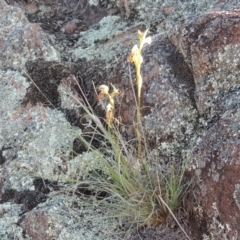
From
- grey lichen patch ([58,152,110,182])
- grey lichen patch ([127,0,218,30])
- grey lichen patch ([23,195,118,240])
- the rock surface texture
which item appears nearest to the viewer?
the rock surface texture

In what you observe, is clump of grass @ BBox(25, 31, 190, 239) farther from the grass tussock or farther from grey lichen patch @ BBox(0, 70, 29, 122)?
grey lichen patch @ BBox(0, 70, 29, 122)

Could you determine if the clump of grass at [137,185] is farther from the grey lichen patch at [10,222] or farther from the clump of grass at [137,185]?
the grey lichen patch at [10,222]

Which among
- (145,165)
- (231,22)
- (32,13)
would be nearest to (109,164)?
(145,165)

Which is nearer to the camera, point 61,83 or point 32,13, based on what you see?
point 61,83

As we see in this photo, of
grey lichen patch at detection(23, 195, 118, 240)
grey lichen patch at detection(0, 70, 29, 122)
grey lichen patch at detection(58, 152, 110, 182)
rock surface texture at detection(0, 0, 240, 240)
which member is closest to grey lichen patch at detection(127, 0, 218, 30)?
rock surface texture at detection(0, 0, 240, 240)

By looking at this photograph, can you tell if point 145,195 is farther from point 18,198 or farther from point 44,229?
point 18,198

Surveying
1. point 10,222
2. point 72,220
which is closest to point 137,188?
point 72,220

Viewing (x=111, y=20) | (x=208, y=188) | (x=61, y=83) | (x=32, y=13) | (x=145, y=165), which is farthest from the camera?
(x=32, y=13)

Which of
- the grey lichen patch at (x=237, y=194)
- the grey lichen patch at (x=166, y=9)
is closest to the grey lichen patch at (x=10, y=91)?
the grey lichen patch at (x=166, y=9)
